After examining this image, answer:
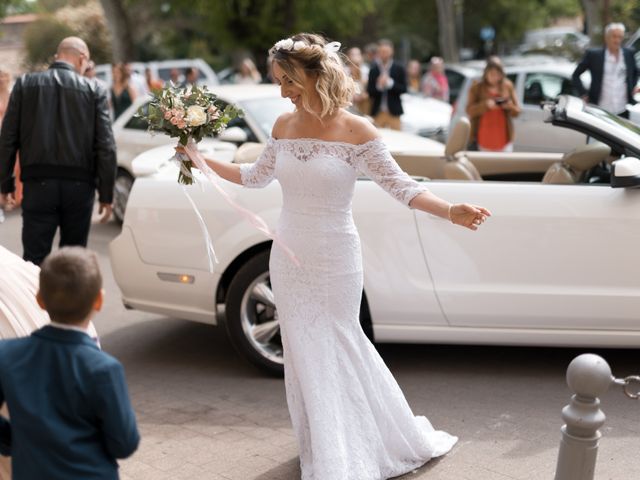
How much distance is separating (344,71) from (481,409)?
6.83ft

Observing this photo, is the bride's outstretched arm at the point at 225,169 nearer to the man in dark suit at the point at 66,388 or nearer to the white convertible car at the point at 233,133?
the man in dark suit at the point at 66,388

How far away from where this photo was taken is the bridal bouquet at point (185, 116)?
4590mm

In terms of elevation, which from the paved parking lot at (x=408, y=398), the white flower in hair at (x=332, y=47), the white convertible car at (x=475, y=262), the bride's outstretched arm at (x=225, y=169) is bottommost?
the paved parking lot at (x=408, y=398)

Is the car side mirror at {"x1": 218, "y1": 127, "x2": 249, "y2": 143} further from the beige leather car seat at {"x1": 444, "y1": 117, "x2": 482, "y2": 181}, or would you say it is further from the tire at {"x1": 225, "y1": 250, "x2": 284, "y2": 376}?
the tire at {"x1": 225, "y1": 250, "x2": 284, "y2": 376}

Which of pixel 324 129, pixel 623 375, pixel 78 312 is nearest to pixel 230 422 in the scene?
pixel 324 129

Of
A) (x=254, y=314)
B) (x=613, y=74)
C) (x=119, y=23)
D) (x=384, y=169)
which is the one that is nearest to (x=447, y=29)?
(x=119, y=23)

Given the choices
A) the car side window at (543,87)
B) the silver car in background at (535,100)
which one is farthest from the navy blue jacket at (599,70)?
the car side window at (543,87)

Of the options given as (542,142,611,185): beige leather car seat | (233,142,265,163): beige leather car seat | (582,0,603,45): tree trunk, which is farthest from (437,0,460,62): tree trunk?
(542,142,611,185): beige leather car seat

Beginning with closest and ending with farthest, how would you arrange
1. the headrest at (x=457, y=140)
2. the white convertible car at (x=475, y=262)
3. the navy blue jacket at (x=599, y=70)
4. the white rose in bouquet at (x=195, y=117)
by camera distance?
the white rose in bouquet at (x=195, y=117) < the white convertible car at (x=475, y=262) < the headrest at (x=457, y=140) < the navy blue jacket at (x=599, y=70)

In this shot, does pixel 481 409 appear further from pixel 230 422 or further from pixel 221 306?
pixel 221 306

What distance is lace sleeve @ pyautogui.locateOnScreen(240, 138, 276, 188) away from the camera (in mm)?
4641

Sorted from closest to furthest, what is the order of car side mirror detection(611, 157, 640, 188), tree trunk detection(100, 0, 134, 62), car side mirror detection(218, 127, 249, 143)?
car side mirror detection(611, 157, 640, 188)
car side mirror detection(218, 127, 249, 143)
tree trunk detection(100, 0, 134, 62)

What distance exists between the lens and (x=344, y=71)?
14.4ft

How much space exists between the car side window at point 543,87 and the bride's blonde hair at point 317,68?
9837mm
